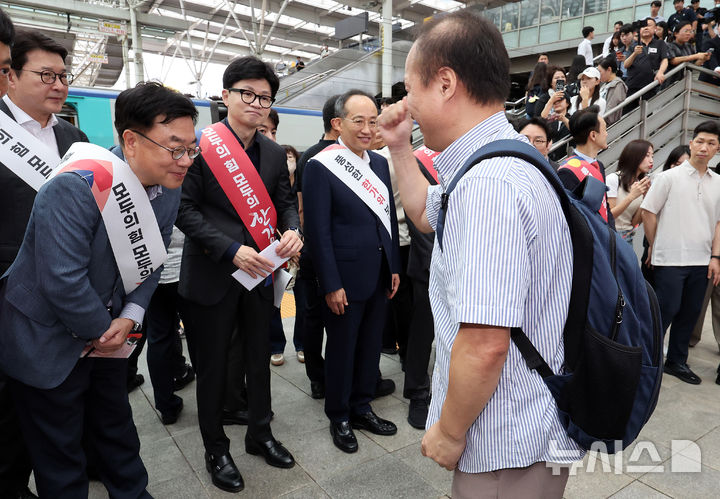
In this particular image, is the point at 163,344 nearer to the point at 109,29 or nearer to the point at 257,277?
the point at 257,277

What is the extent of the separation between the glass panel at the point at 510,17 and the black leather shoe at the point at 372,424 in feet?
59.0

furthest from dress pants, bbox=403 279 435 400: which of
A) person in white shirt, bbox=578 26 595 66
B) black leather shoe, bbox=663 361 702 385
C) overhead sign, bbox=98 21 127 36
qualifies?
overhead sign, bbox=98 21 127 36

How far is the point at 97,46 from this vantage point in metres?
16.3

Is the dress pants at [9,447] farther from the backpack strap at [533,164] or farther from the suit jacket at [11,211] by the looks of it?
the backpack strap at [533,164]

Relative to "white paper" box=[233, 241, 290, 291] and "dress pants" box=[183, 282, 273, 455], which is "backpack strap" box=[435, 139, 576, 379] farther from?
"dress pants" box=[183, 282, 273, 455]

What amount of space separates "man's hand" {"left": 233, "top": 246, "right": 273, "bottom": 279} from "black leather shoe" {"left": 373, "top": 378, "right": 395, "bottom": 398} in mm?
1419

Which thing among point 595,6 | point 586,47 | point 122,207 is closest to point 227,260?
point 122,207

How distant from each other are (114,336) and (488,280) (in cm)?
136

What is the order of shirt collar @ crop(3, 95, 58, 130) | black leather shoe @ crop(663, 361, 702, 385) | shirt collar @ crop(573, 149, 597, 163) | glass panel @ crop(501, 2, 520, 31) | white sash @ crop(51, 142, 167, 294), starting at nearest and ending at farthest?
1. white sash @ crop(51, 142, 167, 294)
2. shirt collar @ crop(3, 95, 58, 130)
3. shirt collar @ crop(573, 149, 597, 163)
4. black leather shoe @ crop(663, 361, 702, 385)
5. glass panel @ crop(501, 2, 520, 31)

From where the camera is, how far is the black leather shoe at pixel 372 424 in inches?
Answer: 102

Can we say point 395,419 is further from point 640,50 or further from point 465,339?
point 640,50

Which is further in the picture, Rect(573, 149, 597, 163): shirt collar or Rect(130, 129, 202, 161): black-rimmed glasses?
Rect(573, 149, 597, 163): shirt collar

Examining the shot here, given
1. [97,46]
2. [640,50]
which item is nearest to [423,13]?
[97,46]

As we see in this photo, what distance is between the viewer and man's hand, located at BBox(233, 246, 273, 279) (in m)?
2.02
